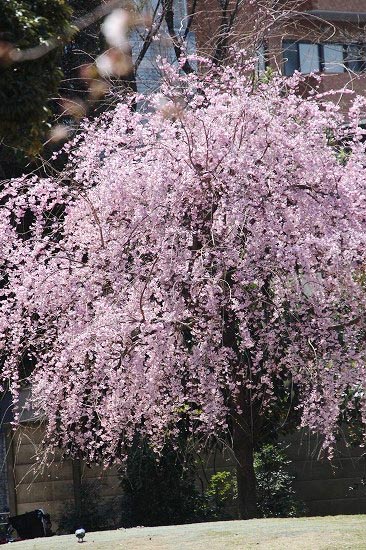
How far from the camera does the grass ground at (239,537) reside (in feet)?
30.8

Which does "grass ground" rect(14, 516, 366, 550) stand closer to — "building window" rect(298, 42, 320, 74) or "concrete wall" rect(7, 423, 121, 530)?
"concrete wall" rect(7, 423, 121, 530)

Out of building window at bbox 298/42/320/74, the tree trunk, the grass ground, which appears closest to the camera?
the grass ground

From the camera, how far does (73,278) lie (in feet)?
44.3

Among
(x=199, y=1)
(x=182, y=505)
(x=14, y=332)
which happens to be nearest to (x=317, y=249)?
(x=14, y=332)

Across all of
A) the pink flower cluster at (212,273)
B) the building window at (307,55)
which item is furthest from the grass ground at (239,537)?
the building window at (307,55)

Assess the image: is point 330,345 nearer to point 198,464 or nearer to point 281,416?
point 281,416

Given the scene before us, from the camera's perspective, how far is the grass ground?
938 cm

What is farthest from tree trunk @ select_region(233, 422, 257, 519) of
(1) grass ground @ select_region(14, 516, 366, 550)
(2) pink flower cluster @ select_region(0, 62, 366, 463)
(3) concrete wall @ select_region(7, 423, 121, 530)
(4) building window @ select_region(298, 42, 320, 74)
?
(4) building window @ select_region(298, 42, 320, 74)

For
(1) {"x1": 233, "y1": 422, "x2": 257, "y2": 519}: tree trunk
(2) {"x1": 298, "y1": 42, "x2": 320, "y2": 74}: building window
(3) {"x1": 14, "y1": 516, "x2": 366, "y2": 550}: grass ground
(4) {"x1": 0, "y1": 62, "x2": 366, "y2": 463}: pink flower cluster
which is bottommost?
(3) {"x1": 14, "y1": 516, "x2": 366, "y2": 550}: grass ground

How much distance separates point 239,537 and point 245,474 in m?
3.75

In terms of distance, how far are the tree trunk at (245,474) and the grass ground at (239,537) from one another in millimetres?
1999

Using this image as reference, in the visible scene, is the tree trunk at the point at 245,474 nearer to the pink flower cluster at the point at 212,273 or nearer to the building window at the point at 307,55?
the pink flower cluster at the point at 212,273

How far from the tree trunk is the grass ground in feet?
6.56

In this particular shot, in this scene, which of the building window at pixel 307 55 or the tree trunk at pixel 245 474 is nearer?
the tree trunk at pixel 245 474
